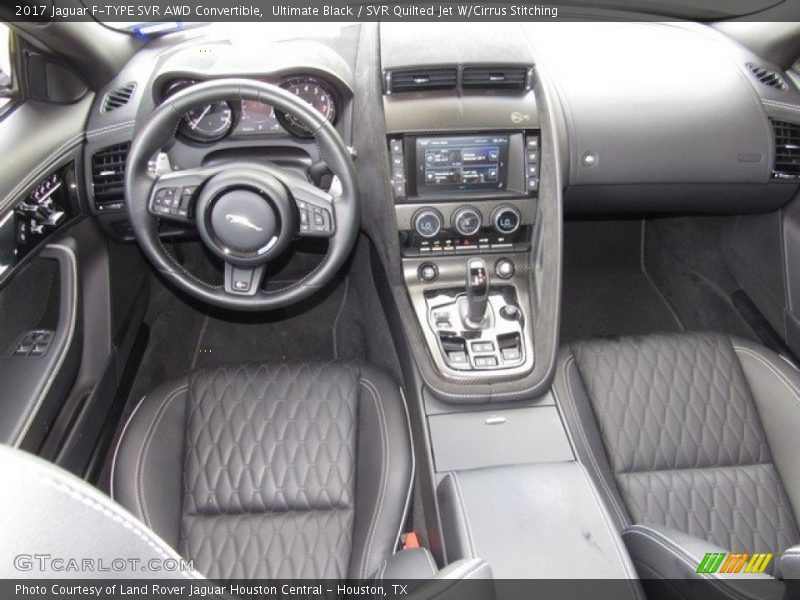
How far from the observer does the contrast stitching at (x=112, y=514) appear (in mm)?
625

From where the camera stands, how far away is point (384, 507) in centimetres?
175

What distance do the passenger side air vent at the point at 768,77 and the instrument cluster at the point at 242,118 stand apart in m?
1.41

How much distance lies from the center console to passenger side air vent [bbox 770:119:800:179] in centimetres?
89

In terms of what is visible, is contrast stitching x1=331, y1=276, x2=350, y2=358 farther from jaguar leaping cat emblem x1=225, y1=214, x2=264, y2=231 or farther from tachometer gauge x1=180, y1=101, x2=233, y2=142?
jaguar leaping cat emblem x1=225, y1=214, x2=264, y2=231

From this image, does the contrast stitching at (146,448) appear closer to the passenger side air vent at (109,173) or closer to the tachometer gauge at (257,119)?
the passenger side air vent at (109,173)

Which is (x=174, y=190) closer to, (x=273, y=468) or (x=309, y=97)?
(x=309, y=97)

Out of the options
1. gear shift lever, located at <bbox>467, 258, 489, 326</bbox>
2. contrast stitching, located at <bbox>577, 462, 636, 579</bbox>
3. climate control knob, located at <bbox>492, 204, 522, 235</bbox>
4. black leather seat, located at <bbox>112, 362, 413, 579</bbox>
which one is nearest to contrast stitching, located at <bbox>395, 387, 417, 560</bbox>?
black leather seat, located at <bbox>112, 362, 413, 579</bbox>

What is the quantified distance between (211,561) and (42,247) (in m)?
0.89

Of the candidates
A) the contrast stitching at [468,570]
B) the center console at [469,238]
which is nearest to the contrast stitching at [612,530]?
the center console at [469,238]

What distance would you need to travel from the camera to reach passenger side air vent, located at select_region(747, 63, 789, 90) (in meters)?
2.40

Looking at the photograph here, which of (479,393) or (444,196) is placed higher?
(444,196)

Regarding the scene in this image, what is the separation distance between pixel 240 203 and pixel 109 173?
52 cm

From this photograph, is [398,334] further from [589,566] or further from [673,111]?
[673,111]

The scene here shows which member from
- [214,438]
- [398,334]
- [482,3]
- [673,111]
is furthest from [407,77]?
[214,438]
